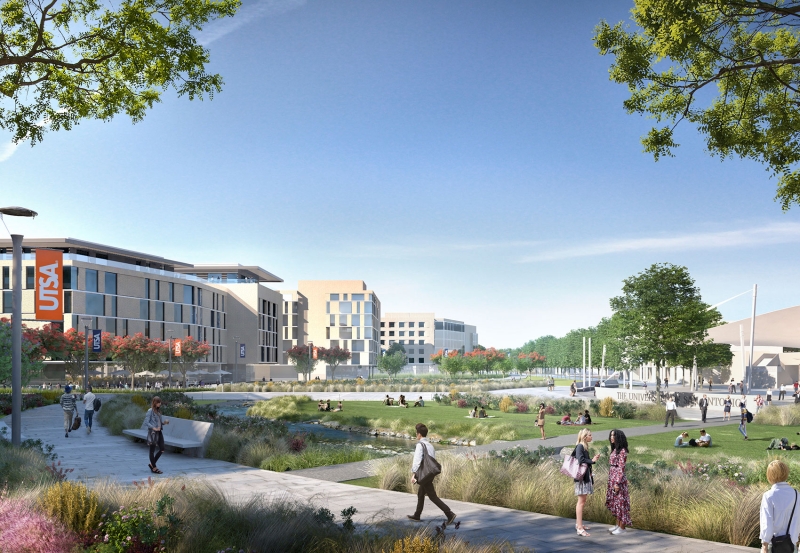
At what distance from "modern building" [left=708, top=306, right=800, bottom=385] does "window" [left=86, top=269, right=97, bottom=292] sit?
66091 mm

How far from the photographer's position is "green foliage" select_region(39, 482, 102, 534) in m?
7.45

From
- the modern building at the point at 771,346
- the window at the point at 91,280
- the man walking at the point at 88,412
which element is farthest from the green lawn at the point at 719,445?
the window at the point at 91,280

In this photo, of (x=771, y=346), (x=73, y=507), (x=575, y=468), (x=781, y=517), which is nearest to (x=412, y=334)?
(x=771, y=346)

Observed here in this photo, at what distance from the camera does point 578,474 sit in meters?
9.62

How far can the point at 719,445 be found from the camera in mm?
24031

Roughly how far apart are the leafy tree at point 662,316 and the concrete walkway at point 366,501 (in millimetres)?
34643

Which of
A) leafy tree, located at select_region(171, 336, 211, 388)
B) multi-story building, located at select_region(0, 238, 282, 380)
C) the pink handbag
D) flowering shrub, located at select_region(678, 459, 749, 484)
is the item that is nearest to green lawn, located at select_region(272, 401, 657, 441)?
flowering shrub, located at select_region(678, 459, 749, 484)

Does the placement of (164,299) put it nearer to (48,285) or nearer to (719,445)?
(48,285)

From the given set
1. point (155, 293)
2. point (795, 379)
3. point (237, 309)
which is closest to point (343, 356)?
point (237, 309)

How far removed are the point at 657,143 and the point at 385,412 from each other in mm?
27634

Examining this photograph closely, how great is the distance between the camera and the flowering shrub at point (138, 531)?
6918mm

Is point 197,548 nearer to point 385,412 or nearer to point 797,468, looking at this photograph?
point 797,468

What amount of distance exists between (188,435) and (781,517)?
1636cm

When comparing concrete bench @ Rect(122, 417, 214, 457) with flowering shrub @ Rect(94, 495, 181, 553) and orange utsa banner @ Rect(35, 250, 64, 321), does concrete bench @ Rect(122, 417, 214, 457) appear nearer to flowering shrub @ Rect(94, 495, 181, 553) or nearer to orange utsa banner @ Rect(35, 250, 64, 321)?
orange utsa banner @ Rect(35, 250, 64, 321)
